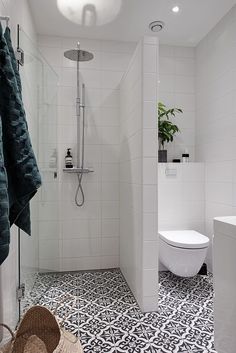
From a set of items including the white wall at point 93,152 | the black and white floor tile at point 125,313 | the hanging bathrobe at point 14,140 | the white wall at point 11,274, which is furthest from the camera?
the white wall at point 93,152

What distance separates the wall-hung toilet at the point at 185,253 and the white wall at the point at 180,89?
1020 mm

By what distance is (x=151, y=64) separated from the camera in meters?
1.92

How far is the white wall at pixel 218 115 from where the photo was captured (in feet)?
7.64

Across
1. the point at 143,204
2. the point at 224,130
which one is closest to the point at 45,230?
the point at 143,204

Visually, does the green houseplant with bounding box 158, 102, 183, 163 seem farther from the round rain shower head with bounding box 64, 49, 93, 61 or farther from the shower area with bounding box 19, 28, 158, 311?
the round rain shower head with bounding box 64, 49, 93, 61

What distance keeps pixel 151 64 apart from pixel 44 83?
0.95 meters

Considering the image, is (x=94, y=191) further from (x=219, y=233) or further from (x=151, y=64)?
(x=219, y=233)

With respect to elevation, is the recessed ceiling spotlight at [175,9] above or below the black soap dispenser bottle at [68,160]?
above

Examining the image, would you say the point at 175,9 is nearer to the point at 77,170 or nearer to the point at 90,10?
the point at 90,10

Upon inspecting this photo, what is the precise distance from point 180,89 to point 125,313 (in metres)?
2.39

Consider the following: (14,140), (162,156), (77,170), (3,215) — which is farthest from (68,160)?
(3,215)

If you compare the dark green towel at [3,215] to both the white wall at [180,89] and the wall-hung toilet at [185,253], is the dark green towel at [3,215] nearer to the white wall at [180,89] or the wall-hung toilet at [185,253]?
the wall-hung toilet at [185,253]

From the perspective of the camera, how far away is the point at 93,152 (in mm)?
2824

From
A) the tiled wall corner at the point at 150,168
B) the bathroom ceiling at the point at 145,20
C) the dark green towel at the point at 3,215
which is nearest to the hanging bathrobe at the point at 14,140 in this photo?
the dark green towel at the point at 3,215
